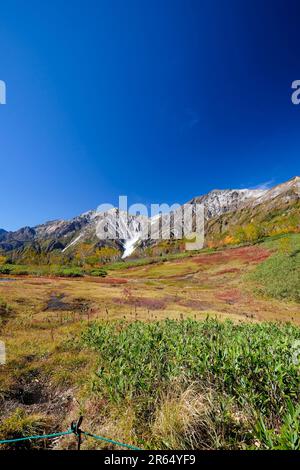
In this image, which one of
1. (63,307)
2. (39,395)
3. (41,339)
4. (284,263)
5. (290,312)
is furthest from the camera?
(284,263)

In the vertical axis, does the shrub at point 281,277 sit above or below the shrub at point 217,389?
below

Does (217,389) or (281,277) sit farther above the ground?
Answer: (217,389)

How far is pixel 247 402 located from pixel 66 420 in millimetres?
4746

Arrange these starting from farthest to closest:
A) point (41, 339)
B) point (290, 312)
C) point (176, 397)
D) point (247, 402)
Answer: point (290, 312) < point (41, 339) < point (176, 397) < point (247, 402)

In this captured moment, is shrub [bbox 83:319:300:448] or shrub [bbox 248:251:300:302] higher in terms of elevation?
shrub [bbox 83:319:300:448]

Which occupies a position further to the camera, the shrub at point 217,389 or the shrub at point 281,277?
the shrub at point 281,277

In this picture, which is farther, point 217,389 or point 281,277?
point 281,277

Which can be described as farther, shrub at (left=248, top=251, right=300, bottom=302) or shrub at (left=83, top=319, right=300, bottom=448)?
shrub at (left=248, top=251, right=300, bottom=302)

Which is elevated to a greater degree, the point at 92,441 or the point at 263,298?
the point at 92,441

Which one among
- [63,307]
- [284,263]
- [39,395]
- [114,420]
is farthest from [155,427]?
[284,263]

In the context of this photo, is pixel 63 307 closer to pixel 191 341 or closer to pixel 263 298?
pixel 191 341

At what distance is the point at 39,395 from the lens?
732 centimetres
